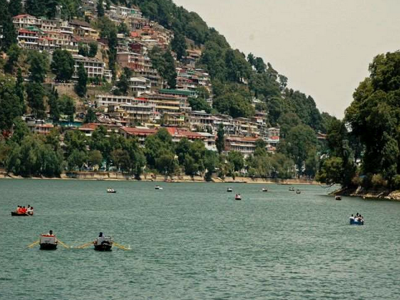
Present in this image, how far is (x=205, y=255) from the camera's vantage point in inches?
3027

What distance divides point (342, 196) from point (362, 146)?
26.5 ft

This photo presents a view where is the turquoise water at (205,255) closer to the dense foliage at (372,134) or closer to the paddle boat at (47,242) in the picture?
the paddle boat at (47,242)

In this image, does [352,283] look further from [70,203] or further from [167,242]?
[70,203]

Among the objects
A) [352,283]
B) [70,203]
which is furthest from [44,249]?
[70,203]

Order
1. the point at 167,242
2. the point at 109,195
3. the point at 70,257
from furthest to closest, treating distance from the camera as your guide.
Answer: the point at 109,195, the point at 167,242, the point at 70,257

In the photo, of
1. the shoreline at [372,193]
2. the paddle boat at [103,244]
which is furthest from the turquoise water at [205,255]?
the shoreline at [372,193]

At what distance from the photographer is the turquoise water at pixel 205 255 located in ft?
201

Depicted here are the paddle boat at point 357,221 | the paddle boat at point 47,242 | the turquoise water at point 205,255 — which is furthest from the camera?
the paddle boat at point 357,221

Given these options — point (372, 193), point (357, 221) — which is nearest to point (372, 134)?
point (372, 193)

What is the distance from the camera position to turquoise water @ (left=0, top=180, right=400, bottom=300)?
61.4 meters

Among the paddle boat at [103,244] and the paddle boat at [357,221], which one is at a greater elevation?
the paddle boat at [357,221]

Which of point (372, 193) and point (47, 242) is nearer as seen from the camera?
point (47, 242)

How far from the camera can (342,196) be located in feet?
530

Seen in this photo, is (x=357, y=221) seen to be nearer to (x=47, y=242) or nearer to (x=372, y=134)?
(x=47, y=242)
